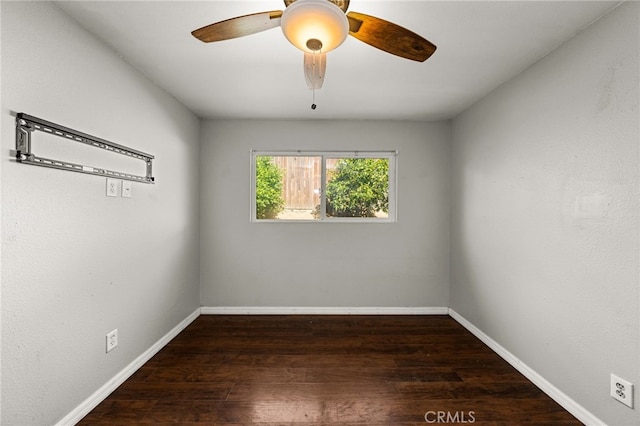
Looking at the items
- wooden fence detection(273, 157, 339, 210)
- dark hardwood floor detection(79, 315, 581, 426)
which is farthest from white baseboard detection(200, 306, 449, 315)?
wooden fence detection(273, 157, 339, 210)

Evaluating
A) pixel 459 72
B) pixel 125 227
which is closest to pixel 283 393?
pixel 125 227

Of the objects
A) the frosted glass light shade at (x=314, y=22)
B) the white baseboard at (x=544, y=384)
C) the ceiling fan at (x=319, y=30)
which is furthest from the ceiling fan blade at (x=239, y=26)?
the white baseboard at (x=544, y=384)

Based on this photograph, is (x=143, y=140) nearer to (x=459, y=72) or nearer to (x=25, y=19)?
(x=25, y=19)

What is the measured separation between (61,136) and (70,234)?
1.74 feet

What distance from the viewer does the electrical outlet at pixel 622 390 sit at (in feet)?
5.03

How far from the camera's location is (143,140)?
242 centimetres

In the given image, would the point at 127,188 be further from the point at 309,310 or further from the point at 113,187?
the point at 309,310

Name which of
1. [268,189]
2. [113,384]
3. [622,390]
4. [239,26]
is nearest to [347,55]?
[239,26]

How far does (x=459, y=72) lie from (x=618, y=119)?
1.08 meters

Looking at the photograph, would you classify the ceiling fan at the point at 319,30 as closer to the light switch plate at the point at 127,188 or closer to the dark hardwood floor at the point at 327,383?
the light switch plate at the point at 127,188

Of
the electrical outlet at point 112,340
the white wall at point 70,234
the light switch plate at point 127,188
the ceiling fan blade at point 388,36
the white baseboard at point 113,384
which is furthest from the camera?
the light switch plate at point 127,188

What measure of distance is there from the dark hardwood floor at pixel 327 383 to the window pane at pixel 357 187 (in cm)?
133

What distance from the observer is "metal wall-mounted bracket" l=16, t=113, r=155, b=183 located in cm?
142

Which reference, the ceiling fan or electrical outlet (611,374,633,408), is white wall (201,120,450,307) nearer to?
electrical outlet (611,374,633,408)
